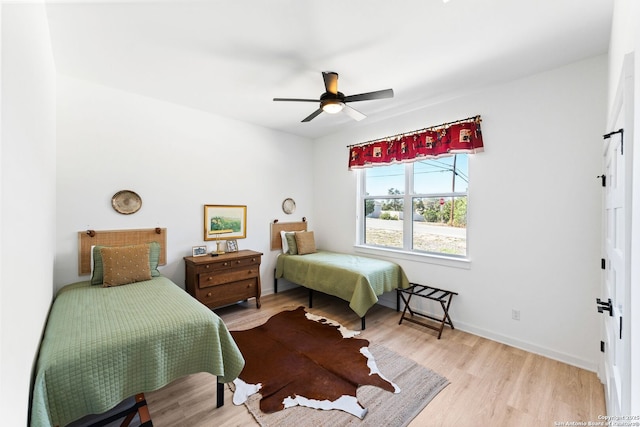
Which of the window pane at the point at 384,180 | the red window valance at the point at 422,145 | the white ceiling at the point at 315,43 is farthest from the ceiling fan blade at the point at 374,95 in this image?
the window pane at the point at 384,180

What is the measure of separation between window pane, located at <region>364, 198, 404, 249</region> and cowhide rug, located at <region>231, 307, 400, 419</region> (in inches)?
58.5

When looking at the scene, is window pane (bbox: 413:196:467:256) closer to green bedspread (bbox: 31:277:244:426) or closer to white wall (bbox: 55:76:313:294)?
white wall (bbox: 55:76:313:294)

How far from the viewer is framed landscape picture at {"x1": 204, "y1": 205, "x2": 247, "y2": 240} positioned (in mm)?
3688

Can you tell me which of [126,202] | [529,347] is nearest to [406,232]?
[529,347]

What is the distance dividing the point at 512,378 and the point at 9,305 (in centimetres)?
311

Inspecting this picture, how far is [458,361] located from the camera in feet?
7.91

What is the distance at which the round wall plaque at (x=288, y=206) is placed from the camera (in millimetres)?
4559

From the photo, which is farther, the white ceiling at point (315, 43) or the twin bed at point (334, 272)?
the twin bed at point (334, 272)

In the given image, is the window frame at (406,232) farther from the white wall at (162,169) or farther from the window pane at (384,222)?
the white wall at (162,169)

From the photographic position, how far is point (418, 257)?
3.43m

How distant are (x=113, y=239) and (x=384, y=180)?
11.7ft

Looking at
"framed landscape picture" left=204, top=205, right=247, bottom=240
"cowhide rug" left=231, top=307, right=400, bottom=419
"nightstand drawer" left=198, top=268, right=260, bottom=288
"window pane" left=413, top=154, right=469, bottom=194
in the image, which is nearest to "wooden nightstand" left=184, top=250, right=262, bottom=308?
"nightstand drawer" left=198, top=268, right=260, bottom=288

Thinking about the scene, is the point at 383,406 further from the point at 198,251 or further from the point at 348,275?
the point at 198,251

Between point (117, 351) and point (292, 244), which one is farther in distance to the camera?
point (292, 244)
